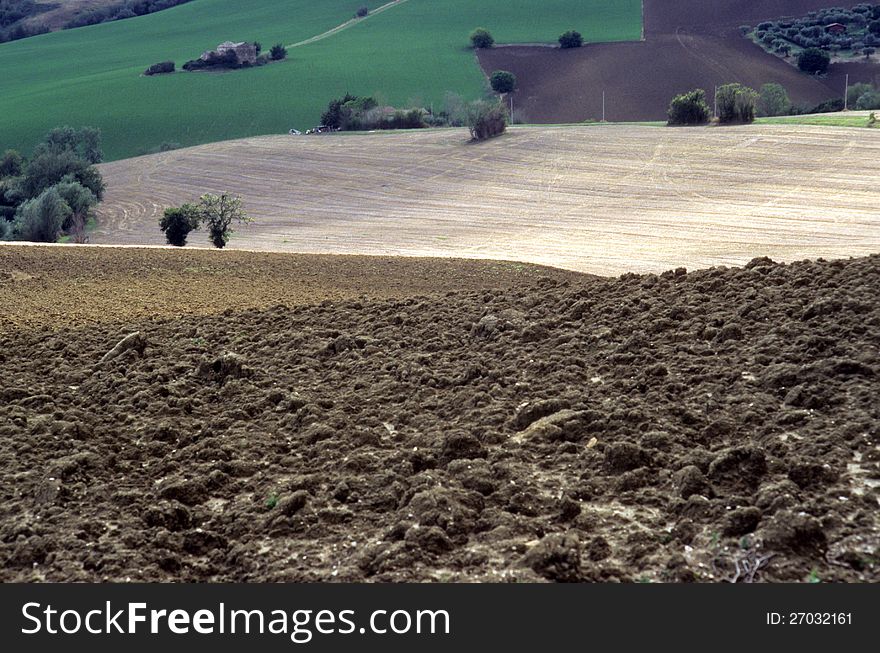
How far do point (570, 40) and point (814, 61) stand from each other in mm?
23247

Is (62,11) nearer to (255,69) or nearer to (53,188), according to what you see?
(255,69)

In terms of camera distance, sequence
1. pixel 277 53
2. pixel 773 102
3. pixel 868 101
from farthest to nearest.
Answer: pixel 277 53, pixel 773 102, pixel 868 101

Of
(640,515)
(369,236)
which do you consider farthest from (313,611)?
(369,236)

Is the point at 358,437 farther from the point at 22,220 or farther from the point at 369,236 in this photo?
the point at 22,220

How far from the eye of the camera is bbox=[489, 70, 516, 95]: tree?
87.8 m

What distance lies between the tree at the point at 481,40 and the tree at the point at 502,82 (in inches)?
522

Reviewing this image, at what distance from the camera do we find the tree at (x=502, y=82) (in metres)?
87.8

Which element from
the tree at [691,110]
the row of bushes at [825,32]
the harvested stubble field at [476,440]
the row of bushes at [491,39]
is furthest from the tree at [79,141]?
the harvested stubble field at [476,440]

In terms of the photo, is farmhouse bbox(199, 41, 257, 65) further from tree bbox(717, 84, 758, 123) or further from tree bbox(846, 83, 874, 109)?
tree bbox(846, 83, 874, 109)

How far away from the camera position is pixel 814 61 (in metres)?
85.6

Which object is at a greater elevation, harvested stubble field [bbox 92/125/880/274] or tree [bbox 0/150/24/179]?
tree [bbox 0/150/24/179]

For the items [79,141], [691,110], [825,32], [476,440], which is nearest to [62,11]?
[79,141]

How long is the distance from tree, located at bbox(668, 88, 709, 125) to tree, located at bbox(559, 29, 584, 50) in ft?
119

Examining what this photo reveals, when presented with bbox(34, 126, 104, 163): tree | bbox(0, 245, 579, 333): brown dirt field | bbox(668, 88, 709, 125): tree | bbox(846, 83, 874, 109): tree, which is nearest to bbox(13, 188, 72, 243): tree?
bbox(0, 245, 579, 333): brown dirt field
